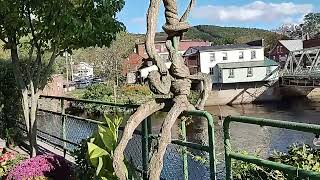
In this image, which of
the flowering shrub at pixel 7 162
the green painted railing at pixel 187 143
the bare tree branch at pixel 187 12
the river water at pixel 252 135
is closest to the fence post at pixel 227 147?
the green painted railing at pixel 187 143

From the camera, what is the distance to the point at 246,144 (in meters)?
23.4

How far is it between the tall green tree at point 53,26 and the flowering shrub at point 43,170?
1575 millimetres

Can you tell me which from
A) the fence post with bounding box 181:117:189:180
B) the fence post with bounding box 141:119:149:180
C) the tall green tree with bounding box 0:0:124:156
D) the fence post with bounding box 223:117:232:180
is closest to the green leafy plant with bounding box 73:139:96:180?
the fence post with bounding box 141:119:149:180

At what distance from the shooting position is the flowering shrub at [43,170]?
5.90 meters

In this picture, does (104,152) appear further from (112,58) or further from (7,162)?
(112,58)

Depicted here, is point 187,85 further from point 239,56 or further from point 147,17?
point 239,56

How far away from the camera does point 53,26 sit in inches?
293

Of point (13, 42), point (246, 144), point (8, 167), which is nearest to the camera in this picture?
point (8, 167)

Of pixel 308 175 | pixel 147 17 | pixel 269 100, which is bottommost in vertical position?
pixel 269 100

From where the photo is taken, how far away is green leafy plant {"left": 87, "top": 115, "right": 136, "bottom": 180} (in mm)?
4383

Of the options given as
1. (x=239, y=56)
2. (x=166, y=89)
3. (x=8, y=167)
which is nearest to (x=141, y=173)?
(x=166, y=89)

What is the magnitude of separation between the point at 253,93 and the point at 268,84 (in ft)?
7.58

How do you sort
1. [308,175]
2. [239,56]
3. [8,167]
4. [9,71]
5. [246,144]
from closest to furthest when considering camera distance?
1. [308,175]
2. [8,167]
3. [9,71]
4. [246,144]
5. [239,56]

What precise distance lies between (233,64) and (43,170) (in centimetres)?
5734
